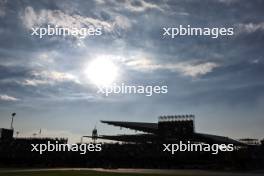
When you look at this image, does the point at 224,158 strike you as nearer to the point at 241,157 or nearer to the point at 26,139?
the point at 241,157

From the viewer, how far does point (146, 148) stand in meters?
106

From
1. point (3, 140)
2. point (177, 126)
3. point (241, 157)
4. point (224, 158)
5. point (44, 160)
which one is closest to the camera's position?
point (241, 157)

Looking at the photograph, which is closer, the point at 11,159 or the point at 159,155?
the point at 159,155

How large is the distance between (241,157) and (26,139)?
279 feet

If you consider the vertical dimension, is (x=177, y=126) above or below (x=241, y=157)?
above

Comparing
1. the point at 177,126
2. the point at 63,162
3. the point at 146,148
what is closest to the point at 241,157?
the point at 177,126

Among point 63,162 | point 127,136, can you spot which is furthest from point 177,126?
point 63,162

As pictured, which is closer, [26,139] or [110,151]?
[110,151]

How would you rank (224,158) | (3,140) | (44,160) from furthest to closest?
(3,140) < (44,160) < (224,158)

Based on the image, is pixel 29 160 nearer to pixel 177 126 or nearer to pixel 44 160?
pixel 44 160

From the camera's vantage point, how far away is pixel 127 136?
357 ft

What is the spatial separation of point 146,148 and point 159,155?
813cm

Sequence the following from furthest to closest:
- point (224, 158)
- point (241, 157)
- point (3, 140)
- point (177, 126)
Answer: point (3, 140)
point (177, 126)
point (224, 158)
point (241, 157)

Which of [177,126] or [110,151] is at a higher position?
[177,126]
